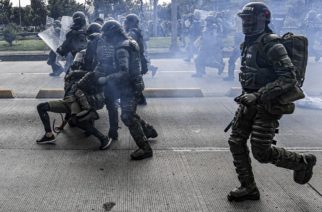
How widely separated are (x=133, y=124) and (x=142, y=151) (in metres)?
0.36

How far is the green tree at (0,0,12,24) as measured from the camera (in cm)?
2821

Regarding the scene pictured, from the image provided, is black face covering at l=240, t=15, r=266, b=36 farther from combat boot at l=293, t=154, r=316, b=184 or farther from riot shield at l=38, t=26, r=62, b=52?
riot shield at l=38, t=26, r=62, b=52

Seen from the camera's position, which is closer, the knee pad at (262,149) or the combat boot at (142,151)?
the knee pad at (262,149)

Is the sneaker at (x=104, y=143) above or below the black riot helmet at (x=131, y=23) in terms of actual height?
below

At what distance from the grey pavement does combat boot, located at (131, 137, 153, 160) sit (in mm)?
105

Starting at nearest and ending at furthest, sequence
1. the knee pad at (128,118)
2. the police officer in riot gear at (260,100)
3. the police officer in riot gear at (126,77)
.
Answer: the police officer in riot gear at (260,100)
the police officer in riot gear at (126,77)
the knee pad at (128,118)

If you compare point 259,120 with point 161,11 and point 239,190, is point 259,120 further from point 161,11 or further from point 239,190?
point 161,11

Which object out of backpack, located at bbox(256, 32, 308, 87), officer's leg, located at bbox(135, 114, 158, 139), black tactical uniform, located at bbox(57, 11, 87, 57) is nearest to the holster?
backpack, located at bbox(256, 32, 308, 87)

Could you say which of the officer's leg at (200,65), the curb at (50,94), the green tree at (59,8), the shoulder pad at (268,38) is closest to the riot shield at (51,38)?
the curb at (50,94)

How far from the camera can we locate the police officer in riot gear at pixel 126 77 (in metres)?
5.06

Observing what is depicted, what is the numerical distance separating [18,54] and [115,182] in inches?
591

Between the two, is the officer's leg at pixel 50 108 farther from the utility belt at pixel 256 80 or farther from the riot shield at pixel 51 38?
the riot shield at pixel 51 38

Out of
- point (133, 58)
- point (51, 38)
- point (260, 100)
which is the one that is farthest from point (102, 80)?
point (51, 38)

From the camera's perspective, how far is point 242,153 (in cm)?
404
